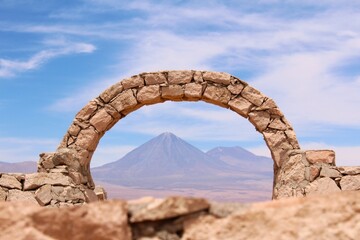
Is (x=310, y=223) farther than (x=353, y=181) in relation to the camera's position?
No

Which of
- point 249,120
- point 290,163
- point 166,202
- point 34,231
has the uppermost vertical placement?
point 249,120

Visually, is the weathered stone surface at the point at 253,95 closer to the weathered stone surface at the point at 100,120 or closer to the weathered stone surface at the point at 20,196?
the weathered stone surface at the point at 100,120

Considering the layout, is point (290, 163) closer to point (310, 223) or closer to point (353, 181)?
point (353, 181)

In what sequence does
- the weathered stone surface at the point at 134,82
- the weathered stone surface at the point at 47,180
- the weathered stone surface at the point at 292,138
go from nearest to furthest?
1. the weathered stone surface at the point at 47,180
2. the weathered stone surface at the point at 292,138
3. the weathered stone surface at the point at 134,82

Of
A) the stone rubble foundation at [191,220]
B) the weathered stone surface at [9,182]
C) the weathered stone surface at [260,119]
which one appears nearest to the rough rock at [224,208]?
the stone rubble foundation at [191,220]

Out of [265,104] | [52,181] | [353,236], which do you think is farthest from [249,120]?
[353,236]

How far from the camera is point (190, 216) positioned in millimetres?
1894

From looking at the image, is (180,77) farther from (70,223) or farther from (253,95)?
(70,223)

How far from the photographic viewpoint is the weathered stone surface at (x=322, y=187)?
864 cm

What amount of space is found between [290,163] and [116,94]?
3.35 meters

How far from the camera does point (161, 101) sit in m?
9.77

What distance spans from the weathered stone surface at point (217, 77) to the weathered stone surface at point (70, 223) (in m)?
7.67

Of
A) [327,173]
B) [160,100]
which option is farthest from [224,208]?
[160,100]

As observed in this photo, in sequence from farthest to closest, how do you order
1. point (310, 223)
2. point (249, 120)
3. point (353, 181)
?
point (249, 120)
point (353, 181)
point (310, 223)
